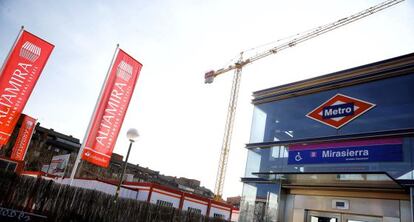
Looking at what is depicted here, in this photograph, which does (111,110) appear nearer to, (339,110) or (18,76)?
(18,76)

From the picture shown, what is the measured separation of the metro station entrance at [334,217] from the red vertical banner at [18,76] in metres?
13.3

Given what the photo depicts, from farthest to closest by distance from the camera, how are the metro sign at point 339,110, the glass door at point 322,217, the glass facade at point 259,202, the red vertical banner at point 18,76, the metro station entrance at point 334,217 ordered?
the red vertical banner at point 18,76 → the glass facade at point 259,202 → the metro sign at point 339,110 → the glass door at point 322,217 → the metro station entrance at point 334,217

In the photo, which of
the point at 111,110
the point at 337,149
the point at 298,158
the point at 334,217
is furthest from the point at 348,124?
the point at 111,110

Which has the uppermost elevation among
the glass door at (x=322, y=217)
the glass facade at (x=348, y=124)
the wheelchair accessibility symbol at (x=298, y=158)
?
→ the glass facade at (x=348, y=124)

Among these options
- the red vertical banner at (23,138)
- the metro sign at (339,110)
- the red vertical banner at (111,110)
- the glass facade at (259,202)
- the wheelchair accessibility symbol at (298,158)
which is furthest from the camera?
the red vertical banner at (23,138)

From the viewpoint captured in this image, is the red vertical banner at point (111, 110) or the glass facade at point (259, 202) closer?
the glass facade at point (259, 202)

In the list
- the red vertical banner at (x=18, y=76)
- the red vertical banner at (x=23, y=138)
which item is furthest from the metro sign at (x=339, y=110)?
the red vertical banner at (x=23, y=138)

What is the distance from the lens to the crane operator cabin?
27.9 ft

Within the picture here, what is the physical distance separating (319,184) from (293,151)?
139 centimetres

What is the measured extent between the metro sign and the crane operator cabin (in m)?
0.03

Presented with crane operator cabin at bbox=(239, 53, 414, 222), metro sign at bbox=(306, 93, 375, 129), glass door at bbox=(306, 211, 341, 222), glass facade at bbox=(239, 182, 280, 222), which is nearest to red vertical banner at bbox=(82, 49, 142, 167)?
crane operator cabin at bbox=(239, 53, 414, 222)

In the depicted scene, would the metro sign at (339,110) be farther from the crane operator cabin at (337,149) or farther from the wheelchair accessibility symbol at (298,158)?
the wheelchair accessibility symbol at (298,158)

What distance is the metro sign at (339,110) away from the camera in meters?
9.84

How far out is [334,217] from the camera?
31.4 ft
